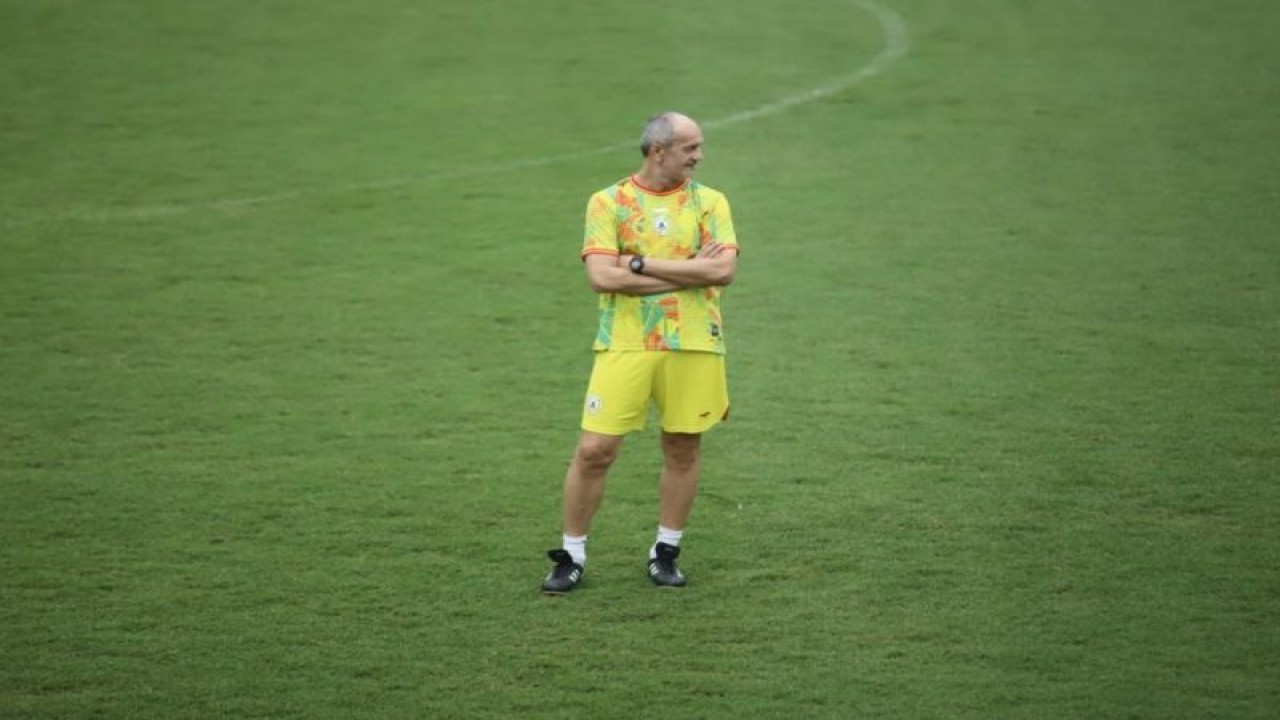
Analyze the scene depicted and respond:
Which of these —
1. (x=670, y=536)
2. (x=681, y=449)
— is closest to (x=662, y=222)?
(x=681, y=449)

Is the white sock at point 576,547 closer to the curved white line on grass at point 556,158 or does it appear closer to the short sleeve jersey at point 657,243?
the short sleeve jersey at point 657,243

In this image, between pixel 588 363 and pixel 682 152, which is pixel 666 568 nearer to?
pixel 682 152

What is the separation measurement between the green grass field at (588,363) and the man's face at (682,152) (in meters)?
1.73

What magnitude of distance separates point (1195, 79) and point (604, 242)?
1128 cm

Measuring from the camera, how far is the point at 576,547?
739 cm

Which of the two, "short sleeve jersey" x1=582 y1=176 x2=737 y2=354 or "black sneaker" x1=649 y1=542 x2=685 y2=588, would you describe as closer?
"short sleeve jersey" x1=582 y1=176 x2=737 y2=354

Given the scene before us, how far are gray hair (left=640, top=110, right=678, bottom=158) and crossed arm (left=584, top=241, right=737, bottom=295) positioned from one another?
0.44m

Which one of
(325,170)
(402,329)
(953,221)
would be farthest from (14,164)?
(953,221)

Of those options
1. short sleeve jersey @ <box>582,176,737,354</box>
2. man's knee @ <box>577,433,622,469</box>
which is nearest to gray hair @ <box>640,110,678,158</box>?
short sleeve jersey @ <box>582,176,737,354</box>

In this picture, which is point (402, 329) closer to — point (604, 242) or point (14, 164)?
point (604, 242)

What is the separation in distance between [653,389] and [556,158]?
7974 mm

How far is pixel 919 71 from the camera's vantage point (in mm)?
17375

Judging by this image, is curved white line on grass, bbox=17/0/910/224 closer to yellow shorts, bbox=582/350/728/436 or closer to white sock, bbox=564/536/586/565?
white sock, bbox=564/536/586/565

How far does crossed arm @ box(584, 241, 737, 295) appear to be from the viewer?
698cm
